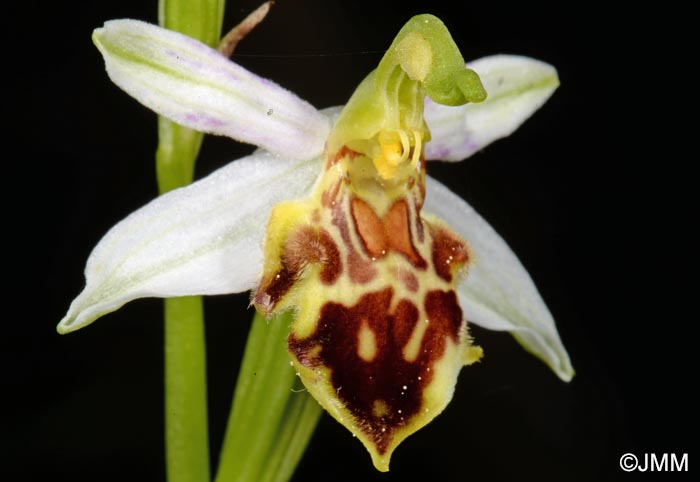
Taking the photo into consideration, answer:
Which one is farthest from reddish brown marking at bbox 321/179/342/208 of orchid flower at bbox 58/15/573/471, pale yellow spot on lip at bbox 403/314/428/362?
pale yellow spot on lip at bbox 403/314/428/362

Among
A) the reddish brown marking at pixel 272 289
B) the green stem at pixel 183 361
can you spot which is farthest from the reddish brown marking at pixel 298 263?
the green stem at pixel 183 361

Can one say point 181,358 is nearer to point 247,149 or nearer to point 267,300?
point 267,300

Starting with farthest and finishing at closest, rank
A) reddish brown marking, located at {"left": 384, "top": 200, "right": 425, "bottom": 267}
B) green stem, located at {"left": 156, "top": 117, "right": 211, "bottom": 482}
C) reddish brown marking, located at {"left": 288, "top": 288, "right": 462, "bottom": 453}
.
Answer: green stem, located at {"left": 156, "top": 117, "right": 211, "bottom": 482} < reddish brown marking, located at {"left": 384, "top": 200, "right": 425, "bottom": 267} < reddish brown marking, located at {"left": 288, "top": 288, "right": 462, "bottom": 453}

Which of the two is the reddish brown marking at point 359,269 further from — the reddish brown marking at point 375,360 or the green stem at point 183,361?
the green stem at point 183,361

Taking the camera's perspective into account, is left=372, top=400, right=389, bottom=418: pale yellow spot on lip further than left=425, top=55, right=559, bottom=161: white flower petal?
No

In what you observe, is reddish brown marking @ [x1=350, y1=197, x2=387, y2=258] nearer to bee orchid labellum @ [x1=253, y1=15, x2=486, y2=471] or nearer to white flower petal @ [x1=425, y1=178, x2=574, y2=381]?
bee orchid labellum @ [x1=253, y1=15, x2=486, y2=471]

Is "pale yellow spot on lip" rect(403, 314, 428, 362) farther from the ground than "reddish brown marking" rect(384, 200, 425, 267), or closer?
closer

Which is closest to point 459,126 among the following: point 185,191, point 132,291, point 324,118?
point 324,118
